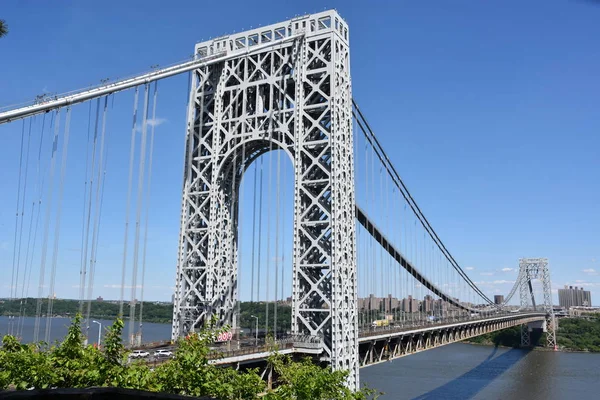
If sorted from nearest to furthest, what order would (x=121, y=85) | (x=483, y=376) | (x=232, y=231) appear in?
1. (x=121, y=85)
2. (x=232, y=231)
3. (x=483, y=376)

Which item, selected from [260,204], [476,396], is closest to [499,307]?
[476,396]

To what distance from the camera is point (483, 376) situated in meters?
70.3

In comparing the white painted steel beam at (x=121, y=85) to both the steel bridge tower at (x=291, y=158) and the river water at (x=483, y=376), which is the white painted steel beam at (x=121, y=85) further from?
the river water at (x=483, y=376)

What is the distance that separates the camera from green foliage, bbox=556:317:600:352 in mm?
118062

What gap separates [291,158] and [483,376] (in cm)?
5220

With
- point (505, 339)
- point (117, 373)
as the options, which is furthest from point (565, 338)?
point (117, 373)

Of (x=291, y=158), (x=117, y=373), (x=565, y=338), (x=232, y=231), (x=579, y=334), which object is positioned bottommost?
(x=565, y=338)

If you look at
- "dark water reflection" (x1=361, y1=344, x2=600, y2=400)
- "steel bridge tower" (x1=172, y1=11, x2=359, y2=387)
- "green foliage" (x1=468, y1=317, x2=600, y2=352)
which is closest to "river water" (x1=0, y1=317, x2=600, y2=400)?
"dark water reflection" (x1=361, y1=344, x2=600, y2=400)

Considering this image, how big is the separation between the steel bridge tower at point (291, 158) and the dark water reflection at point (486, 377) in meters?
23.0

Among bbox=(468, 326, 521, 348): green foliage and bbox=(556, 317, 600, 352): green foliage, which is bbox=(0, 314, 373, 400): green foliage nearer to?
bbox=(468, 326, 521, 348): green foliage

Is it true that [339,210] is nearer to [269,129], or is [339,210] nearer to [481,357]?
[269,129]

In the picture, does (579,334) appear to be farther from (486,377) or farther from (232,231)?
(232,231)

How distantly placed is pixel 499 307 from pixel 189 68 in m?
105

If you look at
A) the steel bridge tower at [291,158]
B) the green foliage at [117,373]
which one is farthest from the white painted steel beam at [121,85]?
the green foliage at [117,373]
